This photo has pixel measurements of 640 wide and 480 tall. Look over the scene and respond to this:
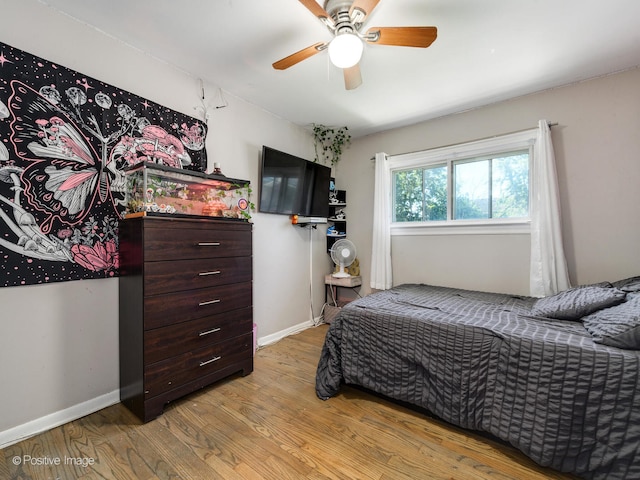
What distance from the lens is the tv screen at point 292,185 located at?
2924 mm

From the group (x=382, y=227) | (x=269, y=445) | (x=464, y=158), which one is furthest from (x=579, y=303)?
(x=269, y=445)

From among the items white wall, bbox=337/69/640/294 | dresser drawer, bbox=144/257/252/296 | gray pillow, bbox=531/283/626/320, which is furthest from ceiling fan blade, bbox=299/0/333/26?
gray pillow, bbox=531/283/626/320

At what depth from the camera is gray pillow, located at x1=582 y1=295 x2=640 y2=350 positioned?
131cm

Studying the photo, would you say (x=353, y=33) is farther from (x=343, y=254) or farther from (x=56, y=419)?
(x=56, y=419)

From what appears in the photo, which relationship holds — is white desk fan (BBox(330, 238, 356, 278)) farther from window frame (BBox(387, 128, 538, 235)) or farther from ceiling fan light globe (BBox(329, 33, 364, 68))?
ceiling fan light globe (BBox(329, 33, 364, 68))

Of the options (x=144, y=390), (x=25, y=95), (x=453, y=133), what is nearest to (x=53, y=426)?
(x=144, y=390)

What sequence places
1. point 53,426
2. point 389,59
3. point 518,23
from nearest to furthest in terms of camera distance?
point 53,426, point 518,23, point 389,59

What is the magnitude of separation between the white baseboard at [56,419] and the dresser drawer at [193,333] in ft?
1.75

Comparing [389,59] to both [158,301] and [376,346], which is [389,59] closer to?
[376,346]

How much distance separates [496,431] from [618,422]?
503mm

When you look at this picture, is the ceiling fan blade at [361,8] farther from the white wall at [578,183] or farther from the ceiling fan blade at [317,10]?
the white wall at [578,183]

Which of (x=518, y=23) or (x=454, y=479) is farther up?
(x=518, y=23)

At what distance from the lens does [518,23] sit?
1.77 m

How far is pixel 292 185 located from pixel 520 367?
8.37 ft
